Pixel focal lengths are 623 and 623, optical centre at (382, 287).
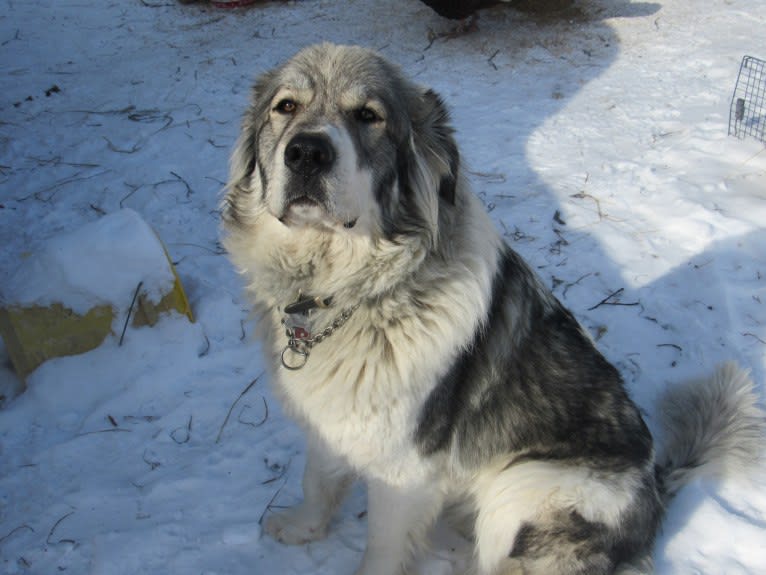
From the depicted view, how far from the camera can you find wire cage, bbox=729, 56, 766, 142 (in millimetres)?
4906

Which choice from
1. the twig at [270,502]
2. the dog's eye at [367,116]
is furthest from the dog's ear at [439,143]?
the twig at [270,502]

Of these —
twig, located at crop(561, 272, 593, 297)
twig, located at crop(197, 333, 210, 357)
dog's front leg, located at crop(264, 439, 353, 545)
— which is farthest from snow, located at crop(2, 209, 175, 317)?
twig, located at crop(561, 272, 593, 297)

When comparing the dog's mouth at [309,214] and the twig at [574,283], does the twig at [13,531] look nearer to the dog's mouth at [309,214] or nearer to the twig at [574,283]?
the dog's mouth at [309,214]

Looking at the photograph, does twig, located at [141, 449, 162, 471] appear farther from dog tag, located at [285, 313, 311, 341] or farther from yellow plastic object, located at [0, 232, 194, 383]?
dog tag, located at [285, 313, 311, 341]

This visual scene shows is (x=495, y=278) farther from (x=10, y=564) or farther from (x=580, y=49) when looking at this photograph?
(x=580, y=49)

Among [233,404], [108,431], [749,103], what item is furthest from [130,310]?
[749,103]

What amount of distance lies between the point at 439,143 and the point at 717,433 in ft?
5.79

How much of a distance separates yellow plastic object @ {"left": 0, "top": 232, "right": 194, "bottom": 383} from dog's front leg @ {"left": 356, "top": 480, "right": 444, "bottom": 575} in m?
1.87

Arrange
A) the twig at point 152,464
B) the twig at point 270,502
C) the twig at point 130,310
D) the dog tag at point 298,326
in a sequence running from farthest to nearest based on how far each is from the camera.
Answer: the twig at point 130,310, the twig at point 152,464, the twig at point 270,502, the dog tag at point 298,326

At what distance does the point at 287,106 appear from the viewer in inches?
88.2

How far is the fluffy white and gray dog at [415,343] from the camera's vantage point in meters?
2.16

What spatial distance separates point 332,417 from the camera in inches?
86.7

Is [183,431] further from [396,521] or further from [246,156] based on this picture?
[246,156]

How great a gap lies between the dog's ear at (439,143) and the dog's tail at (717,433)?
1.53 m
